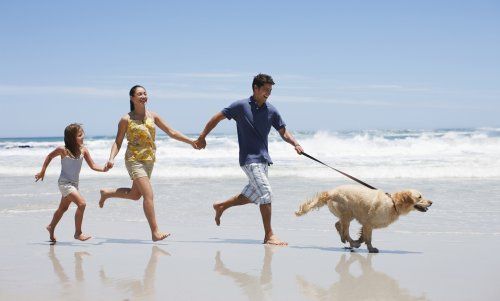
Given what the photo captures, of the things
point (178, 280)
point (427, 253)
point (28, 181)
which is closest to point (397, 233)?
point (427, 253)

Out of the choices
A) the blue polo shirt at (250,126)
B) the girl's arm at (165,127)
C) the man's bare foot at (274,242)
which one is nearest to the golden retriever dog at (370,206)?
the man's bare foot at (274,242)

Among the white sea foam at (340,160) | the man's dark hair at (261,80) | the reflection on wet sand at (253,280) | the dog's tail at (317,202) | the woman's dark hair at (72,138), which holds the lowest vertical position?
the white sea foam at (340,160)

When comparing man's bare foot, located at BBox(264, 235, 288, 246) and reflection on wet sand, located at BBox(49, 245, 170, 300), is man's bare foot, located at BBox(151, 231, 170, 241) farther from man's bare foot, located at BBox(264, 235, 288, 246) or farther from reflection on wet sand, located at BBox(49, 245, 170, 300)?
Result: man's bare foot, located at BBox(264, 235, 288, 246)

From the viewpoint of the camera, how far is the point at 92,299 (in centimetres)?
438

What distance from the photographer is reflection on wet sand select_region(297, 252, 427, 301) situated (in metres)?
4.54

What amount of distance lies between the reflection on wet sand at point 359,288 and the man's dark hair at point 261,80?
7.92ft

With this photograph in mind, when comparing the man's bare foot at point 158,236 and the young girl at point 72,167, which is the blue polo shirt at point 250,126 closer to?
the man's bare foot at point 158,236

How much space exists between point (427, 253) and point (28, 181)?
12.9m

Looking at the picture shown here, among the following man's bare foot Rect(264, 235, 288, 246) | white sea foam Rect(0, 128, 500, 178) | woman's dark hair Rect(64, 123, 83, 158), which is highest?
woman's dark hair Rect(64, 123, 83, 158)

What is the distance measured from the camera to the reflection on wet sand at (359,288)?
454cm

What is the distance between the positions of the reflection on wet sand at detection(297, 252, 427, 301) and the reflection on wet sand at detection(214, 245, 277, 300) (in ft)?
0.92

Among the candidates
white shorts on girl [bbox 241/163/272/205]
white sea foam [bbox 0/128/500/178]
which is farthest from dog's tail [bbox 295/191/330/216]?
white sea foam [bbox 0/128/500/178]

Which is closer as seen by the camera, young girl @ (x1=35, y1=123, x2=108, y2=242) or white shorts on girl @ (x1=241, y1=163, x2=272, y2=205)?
young girl @ (x1=35, y1=123, x2=108, y2=242)

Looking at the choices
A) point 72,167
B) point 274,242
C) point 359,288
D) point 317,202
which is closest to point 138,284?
point 359,288
